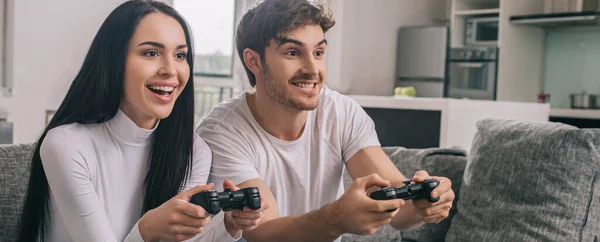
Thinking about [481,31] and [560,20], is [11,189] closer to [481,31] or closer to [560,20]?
[560,20]

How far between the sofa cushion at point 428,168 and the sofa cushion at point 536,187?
6.1 inches

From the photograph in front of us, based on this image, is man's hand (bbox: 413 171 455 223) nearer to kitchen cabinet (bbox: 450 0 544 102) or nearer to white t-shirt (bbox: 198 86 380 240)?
white t-shirt (bbox: 198 86 380 240)

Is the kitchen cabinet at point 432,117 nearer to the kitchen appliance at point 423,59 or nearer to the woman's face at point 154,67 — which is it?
the woman's face at point 154,67

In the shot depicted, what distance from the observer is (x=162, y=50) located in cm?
133

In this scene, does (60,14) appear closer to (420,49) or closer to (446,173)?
(446,173)

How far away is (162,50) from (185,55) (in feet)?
0.24

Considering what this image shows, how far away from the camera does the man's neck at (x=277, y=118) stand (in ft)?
5.54

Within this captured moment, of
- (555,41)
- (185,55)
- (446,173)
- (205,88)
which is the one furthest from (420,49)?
(185,55)

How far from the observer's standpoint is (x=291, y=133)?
5.74 feet

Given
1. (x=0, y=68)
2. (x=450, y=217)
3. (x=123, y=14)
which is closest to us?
(x=123, y=14)

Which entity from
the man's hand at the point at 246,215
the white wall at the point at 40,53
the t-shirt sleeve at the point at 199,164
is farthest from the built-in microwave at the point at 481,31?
the man's hand at the point at 246,215

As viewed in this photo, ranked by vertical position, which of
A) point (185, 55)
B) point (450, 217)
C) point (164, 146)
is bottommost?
point (450, 217)

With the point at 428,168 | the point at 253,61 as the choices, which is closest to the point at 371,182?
the point at 253,61

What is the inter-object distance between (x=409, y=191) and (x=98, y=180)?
1.99 ft
